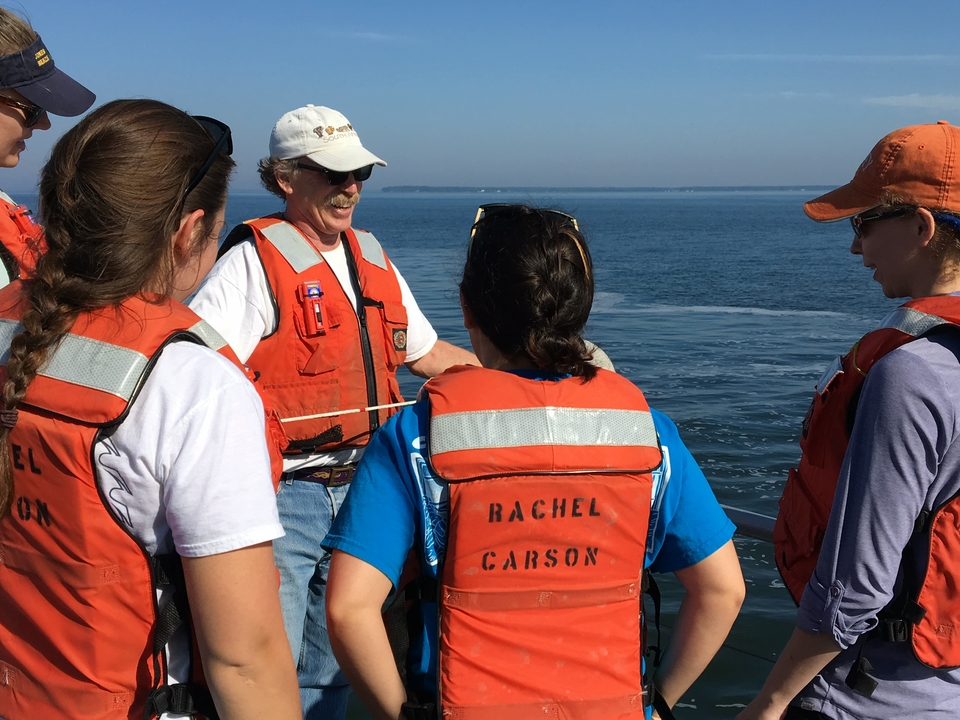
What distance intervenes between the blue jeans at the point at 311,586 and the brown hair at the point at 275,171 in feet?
3.63

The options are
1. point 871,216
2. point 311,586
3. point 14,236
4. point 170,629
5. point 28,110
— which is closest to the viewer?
point 170,629

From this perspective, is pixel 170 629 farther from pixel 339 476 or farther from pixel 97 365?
pixel 339 476

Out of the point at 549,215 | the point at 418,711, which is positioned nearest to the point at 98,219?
the point at 549,215

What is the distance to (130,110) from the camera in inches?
61.4

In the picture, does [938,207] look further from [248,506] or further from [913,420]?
[248,506]

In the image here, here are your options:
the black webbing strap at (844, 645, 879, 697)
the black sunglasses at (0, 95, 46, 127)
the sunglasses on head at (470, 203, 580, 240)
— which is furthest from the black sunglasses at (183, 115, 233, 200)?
the black webbing strap at (844, 645, 879, 697)

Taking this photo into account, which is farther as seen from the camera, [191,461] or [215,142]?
[215,142]

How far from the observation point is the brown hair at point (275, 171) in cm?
323

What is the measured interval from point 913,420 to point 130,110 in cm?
159

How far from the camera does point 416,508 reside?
5.78 feet

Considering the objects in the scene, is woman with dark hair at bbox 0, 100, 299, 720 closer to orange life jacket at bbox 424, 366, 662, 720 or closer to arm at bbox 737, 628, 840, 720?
orange life jacket at bbox 424, 366, 662, 720

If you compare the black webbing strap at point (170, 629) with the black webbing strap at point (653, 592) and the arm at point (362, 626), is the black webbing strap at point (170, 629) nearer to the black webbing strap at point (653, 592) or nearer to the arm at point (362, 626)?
the arm at point (362, 626)

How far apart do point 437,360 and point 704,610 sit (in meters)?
1.83

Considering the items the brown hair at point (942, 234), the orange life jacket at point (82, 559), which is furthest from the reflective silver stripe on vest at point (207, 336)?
the brown hair at point (942, 234)
